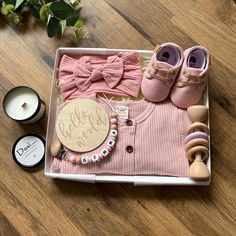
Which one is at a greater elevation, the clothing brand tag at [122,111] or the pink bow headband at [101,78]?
the pink bow headband at [101,78]

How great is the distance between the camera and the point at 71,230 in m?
0.92

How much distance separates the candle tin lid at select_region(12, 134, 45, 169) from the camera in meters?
0.95

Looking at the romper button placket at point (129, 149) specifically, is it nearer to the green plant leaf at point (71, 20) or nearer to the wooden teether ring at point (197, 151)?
the wooden teether ring at point (197, 151)

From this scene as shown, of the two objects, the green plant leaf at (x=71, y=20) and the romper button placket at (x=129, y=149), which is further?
the green plant leaf at (x=71, y=20)

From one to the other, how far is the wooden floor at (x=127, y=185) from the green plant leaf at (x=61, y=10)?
0.08 m

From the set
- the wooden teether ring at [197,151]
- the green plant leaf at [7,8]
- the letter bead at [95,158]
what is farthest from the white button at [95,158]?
the green plant leaf at [7,8]

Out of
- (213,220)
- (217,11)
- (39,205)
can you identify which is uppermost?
(217,11)

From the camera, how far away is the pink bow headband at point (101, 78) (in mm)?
960

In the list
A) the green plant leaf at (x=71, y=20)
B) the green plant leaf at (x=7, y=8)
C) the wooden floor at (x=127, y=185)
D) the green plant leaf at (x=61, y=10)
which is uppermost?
the green plant leaf at (x=7, y=8)

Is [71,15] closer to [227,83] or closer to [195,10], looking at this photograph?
[195,10]

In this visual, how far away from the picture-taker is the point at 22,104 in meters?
0.94

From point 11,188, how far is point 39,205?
0.09m

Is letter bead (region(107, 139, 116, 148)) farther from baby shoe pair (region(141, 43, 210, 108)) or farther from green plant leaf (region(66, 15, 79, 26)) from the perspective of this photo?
green plant leaf (region(66, 15, 79, 26))

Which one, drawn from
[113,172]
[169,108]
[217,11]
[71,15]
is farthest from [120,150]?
[217,11]
